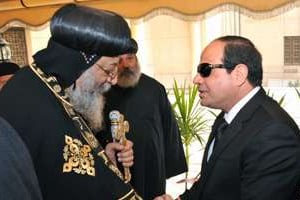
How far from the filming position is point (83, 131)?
1468mm

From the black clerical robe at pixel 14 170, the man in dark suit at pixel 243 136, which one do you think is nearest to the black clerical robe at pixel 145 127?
the man in dark suit at pixel 243 136

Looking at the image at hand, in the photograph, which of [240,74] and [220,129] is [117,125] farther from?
[240,74]

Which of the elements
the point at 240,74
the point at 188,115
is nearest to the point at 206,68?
the point at 240,74

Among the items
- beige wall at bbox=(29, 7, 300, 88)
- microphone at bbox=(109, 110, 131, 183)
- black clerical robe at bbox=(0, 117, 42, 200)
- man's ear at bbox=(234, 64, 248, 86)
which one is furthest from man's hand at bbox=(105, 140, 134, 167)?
beige wall at bbox=(29, 7, 300, 88)

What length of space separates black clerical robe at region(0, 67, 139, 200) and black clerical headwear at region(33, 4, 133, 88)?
0.09m

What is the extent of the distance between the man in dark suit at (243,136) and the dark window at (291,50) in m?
2.00

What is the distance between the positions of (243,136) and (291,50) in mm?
2280

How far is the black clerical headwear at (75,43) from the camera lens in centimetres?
146

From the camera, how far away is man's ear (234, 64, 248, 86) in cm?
166

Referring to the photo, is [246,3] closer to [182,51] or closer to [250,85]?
[182,51]

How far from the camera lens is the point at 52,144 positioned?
1.35 meters

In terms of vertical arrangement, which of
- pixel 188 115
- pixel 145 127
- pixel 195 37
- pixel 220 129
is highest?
pixel 195 37

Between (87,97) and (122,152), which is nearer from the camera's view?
(87,97)

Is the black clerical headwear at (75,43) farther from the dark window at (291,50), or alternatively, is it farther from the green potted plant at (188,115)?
the dark window at (291,50)
